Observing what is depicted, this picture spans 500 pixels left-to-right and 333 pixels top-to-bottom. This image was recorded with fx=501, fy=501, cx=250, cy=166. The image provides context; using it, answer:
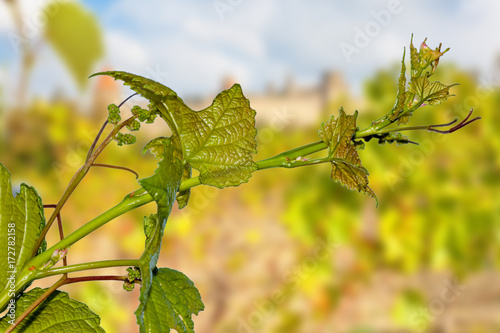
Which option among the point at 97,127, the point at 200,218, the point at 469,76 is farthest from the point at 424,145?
the point at 97,127

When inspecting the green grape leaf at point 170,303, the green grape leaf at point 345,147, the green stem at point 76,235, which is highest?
the green grape leaf at point 345,147

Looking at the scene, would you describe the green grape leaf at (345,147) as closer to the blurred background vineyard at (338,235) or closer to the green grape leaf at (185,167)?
the green grape leaf at (185,167)

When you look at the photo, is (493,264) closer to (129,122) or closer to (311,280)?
(311,280)

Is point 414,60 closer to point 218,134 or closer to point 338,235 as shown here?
point 218,134

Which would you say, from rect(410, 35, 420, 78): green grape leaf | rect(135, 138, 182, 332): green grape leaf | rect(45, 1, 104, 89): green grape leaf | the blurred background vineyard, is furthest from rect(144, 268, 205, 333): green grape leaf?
rect(45, 1, 104, 89): green grape leaf

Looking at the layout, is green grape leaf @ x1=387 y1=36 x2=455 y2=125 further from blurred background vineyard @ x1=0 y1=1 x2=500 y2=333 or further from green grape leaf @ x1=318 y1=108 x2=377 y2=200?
blurred background vineyard @ x1=0 y1=1 x2=500 y2=333

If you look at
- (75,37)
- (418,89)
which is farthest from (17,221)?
(75,37)

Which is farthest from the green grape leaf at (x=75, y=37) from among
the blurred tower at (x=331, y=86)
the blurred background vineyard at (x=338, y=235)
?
the blurred tower at (x=331, y=86)
